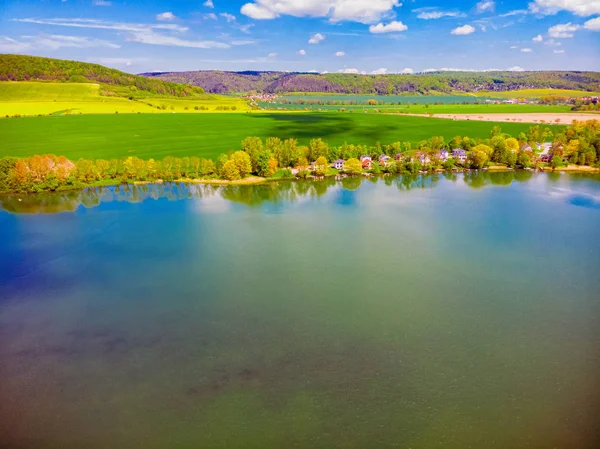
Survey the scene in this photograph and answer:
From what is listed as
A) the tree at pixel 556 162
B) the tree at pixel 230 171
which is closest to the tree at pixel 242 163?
the tree at pixel 230 171

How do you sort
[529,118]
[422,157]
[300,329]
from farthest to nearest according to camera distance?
[529,118]
[422,157]
[300,329]

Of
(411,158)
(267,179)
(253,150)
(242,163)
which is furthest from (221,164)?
(411,158)

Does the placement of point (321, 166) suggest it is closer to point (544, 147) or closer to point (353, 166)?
point (353, 166)

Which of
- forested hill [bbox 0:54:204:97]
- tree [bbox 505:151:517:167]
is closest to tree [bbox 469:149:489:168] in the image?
tree [bbox 505:151:517:167]

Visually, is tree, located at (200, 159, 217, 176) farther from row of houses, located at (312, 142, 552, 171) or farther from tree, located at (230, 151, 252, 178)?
row of houses, located at (312, 142, 552, 171)

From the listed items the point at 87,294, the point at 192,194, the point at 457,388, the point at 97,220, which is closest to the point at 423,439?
the point at 457,388

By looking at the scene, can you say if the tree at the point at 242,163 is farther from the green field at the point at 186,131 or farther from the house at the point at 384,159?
the house at the point at 384,159
